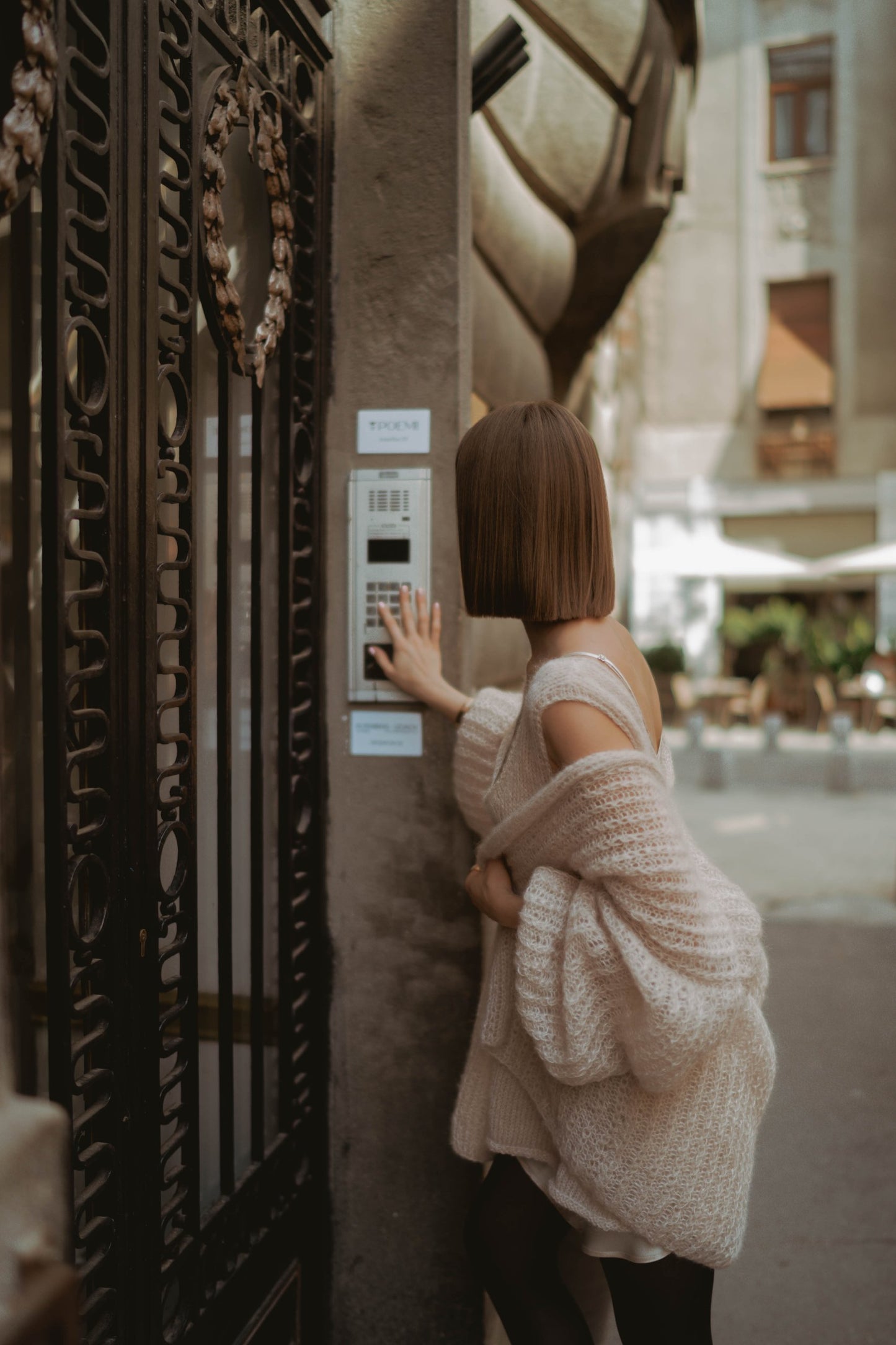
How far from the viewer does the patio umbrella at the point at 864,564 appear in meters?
17.0

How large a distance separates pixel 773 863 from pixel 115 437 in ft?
25.0

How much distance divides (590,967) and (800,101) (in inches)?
948

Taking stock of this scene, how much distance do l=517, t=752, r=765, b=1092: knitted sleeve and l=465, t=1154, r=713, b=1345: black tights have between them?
35cm

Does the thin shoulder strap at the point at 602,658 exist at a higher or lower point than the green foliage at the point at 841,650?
higher

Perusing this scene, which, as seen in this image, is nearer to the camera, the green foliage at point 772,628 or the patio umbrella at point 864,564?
the patio umbrella at point 864,564

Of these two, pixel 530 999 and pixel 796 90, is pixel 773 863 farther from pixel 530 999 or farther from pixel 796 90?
pixel 796 90

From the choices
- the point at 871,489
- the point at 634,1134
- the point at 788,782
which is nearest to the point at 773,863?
the point at 788,782

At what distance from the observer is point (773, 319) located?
22125 millimetres

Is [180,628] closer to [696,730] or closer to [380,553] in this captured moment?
[380,553]

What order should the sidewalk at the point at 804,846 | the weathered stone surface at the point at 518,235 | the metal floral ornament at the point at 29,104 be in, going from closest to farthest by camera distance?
the metal floral ornament at the point at 29,104, the weathered stone surface at the point at 518,235, the sidewalk at the point at 804,846

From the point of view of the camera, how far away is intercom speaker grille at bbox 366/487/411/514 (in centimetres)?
252

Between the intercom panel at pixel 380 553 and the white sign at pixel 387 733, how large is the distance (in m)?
0.04

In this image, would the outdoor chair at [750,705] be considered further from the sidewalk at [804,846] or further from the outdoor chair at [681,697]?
the sidewalk at [804,846]

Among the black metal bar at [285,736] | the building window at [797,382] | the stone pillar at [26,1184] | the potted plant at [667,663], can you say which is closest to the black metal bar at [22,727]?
the black metal bar at [285,736]
